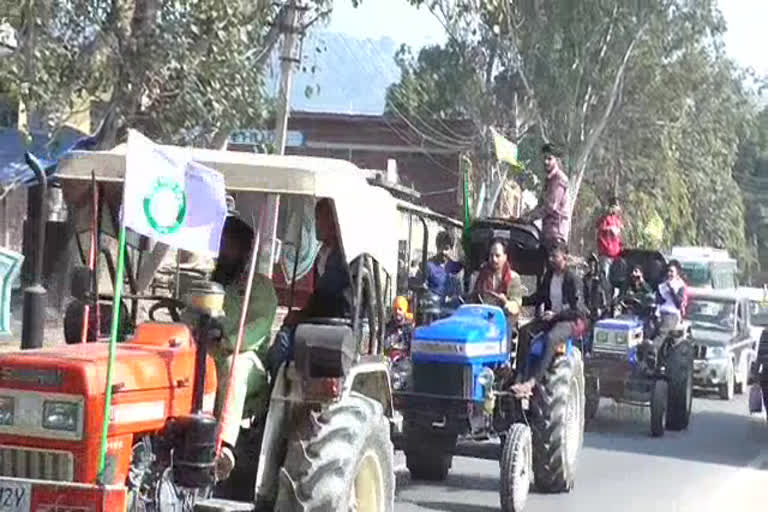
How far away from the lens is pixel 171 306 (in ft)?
26.4

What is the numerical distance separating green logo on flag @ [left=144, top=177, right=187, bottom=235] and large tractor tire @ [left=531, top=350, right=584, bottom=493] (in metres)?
6.03

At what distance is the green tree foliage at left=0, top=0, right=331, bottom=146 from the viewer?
1609cm

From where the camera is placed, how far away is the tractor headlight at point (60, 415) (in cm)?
627

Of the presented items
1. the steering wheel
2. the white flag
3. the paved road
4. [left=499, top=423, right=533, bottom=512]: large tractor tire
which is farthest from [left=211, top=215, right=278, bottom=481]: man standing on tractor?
the paved road

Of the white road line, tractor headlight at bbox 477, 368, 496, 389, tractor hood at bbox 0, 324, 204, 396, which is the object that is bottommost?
the white road line

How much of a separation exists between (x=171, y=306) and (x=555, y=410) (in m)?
4.86

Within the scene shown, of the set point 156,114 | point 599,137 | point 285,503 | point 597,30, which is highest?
point 597,30

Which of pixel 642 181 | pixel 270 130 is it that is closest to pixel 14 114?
pixel 270 130

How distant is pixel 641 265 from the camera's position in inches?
776

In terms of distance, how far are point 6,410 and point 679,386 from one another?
42.9ft

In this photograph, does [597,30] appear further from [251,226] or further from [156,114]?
[251,226]

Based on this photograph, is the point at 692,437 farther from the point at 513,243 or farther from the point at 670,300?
the point at 513,243

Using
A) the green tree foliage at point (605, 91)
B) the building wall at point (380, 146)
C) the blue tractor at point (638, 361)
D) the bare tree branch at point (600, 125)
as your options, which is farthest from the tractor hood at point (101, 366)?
the building wall at point (380, 146)

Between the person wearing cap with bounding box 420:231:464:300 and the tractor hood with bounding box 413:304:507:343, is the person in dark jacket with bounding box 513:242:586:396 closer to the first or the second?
the tractor hood with bounding box 413:304:507:343
